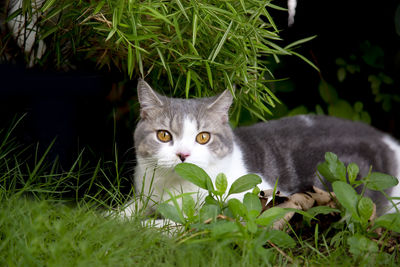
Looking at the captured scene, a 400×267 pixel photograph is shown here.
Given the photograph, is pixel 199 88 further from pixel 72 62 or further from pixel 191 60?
pixel 72 62

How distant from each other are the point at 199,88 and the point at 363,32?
5.43ft

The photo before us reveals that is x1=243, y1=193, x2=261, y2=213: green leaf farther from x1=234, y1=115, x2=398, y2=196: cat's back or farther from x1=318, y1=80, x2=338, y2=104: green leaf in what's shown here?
x1=318, y1=80, x2=338, y2=104: green leaf

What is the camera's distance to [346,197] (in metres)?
1.70

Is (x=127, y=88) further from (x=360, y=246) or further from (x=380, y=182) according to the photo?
(x=360, y=246)

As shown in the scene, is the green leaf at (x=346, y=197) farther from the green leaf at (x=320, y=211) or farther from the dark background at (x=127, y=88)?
the dark background at (x=127, y=88)

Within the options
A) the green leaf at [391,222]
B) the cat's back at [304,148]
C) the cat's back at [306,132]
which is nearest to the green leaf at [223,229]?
the green leaf at [391,222]

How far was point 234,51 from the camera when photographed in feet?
7.38

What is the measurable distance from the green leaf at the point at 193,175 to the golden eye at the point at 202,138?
32cm

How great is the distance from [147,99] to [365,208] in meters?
1.06

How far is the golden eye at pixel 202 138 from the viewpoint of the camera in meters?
2.04

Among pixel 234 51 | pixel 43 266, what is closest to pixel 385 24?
pixel 234 51

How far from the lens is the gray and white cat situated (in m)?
2.01

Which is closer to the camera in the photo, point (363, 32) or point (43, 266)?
point (43, 266)

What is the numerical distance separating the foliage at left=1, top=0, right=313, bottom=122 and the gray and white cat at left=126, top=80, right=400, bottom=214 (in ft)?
0.47
